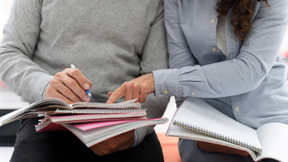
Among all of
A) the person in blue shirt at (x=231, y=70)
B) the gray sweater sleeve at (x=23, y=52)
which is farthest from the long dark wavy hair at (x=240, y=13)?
the gray sweater sleeve at (x=23, y=52)

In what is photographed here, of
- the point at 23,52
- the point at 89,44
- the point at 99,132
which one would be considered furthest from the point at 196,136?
the point at 23,52

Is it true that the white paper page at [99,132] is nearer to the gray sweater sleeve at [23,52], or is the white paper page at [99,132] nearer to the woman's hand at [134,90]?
the woman's hand at [134,90]

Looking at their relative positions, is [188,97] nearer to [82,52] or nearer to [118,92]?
[118,92]

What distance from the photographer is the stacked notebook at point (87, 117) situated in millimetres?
498

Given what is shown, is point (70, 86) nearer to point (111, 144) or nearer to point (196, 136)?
point (111, 144)

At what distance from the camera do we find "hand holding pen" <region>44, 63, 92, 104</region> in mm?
695

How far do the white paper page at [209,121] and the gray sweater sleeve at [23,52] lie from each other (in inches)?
18.9

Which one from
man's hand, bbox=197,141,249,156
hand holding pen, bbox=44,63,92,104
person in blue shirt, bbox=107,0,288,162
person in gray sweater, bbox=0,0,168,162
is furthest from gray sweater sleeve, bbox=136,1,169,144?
hand holding pen, bbox=44,63,92,104

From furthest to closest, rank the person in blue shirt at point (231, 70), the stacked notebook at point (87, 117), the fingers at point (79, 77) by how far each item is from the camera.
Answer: the person in blue shirt at point (231, 70), the fingers at point (79, 77), the stacked notebook at point (87, 117)

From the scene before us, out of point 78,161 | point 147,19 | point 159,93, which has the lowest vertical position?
point 78,161

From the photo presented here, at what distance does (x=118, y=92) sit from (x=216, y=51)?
0.42 meters

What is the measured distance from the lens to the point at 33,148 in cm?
72

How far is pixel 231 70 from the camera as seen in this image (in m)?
0.81

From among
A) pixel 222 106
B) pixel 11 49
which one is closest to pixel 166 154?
pixel 222 106
